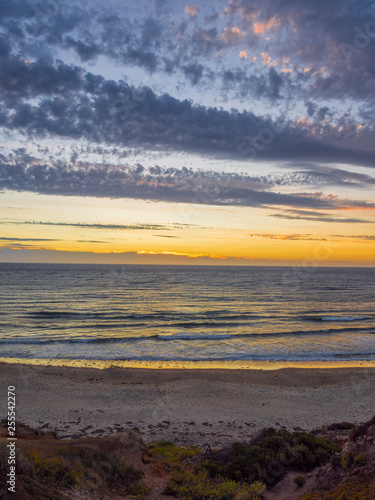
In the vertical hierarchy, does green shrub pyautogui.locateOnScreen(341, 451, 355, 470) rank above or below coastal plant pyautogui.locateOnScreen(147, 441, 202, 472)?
above

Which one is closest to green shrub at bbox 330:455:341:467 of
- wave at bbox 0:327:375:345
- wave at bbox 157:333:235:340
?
wave at bbox 0:327:375:345

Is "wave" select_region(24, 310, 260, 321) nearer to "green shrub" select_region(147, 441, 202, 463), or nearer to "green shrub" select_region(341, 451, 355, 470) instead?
"green shrub" select_region(147, 441, 202, 463)

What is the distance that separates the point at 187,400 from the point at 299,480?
941 centimetres

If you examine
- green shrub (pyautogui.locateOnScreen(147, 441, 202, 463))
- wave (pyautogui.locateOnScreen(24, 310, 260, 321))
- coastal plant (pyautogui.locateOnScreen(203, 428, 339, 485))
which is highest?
coastal plant (pyautogui.locateOnScreen(203, 428, 339, 485))

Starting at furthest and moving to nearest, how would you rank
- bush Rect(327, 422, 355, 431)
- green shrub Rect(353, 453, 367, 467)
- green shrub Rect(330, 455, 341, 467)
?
bush Rect(327, 422, 355, 431), green shrub Rect(330, 455, 341, 467), green shrub Rect(353, 453, 367, 467)

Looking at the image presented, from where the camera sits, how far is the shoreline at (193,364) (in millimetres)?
22188

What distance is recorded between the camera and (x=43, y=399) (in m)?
16.5

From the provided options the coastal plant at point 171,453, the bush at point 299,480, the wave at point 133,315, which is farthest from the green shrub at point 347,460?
the wave at point 133,315

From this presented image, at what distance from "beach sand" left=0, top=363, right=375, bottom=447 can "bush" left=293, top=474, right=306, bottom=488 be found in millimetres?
4526

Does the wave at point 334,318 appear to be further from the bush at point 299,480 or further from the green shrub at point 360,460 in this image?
the green shrub at point 360,460

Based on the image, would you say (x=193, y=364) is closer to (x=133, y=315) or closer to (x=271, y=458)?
(x=271, y=458)

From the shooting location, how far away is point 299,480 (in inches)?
307

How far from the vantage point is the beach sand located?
13547 mm

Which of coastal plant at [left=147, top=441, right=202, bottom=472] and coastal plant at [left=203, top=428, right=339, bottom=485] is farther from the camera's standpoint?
coastal plant at [left=147, top=441, right=202, bottom=472]
